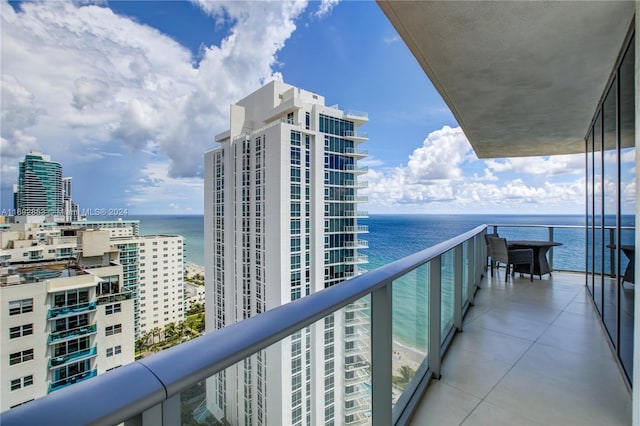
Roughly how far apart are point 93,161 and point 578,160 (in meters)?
20.2

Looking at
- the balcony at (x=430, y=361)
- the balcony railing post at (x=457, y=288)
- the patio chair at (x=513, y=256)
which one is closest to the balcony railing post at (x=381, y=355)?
the balcony at (x=430, y=361)

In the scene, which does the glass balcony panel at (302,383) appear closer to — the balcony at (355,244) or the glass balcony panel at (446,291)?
the glass balcony panel at (446,291)

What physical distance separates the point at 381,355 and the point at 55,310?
8880 millimetres

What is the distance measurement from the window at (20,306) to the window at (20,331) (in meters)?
0.33

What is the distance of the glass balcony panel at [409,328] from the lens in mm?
1686

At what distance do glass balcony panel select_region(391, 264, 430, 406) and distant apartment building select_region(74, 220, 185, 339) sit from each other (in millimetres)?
12692

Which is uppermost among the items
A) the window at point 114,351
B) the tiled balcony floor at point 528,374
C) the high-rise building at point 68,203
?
the high-rise building at point 68,203

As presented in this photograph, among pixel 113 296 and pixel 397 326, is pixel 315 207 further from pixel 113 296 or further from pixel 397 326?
pixel 397 326

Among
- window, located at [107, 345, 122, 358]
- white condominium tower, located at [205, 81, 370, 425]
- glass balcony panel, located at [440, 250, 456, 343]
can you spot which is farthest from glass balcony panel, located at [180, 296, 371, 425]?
white condominium tower, located at [205, 81, 370, 425]

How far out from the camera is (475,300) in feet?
14.2

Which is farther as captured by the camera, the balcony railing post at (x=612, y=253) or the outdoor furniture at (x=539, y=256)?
the outdoor furniture at (x=539, y=256)

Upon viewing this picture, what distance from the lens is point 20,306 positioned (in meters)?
6.58

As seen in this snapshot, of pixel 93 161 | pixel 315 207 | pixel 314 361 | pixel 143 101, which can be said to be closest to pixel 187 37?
pixel 143 101

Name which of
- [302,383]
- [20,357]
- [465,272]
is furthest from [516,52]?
[20,357]
